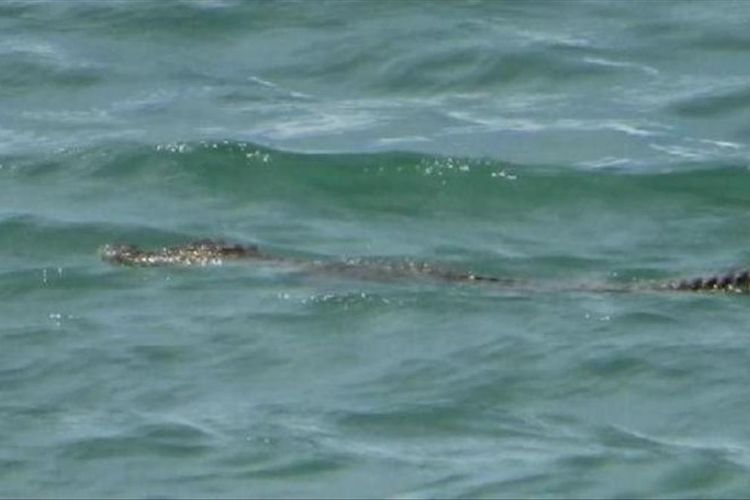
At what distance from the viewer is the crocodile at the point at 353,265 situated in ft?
39.3

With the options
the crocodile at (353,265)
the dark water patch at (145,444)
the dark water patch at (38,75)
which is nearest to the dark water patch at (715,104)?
the dark water patch at (38,75)

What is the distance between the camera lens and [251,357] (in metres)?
11.2

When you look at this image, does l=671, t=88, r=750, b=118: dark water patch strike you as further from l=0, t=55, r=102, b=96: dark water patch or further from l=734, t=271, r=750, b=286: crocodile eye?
l=734, t=271, r=750, b=286: crocodile eye

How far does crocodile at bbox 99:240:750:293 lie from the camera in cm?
1198

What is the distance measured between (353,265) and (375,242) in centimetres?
53

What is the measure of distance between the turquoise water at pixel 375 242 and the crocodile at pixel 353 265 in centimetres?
10

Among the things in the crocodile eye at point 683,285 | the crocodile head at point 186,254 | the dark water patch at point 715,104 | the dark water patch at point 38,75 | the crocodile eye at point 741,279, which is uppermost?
the dark water patch at point 38,75

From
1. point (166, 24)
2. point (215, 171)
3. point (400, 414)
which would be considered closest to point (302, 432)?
point (400, 414)

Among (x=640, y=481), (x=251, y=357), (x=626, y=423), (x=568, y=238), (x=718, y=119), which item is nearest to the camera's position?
(x=640, y=481)

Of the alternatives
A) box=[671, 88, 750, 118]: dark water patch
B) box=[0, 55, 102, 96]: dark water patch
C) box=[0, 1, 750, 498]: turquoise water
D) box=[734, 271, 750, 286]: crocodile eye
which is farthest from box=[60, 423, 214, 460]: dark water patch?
box=[0, 55, 102, 96]: dark water patch

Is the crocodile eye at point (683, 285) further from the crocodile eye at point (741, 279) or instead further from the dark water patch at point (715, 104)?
the dark water patch at point (715, 104)

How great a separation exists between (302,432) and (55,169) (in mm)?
4438

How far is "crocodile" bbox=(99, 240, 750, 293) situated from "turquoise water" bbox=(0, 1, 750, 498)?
0.32 feet

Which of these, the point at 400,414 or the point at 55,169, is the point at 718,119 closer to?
the point at 55,169
